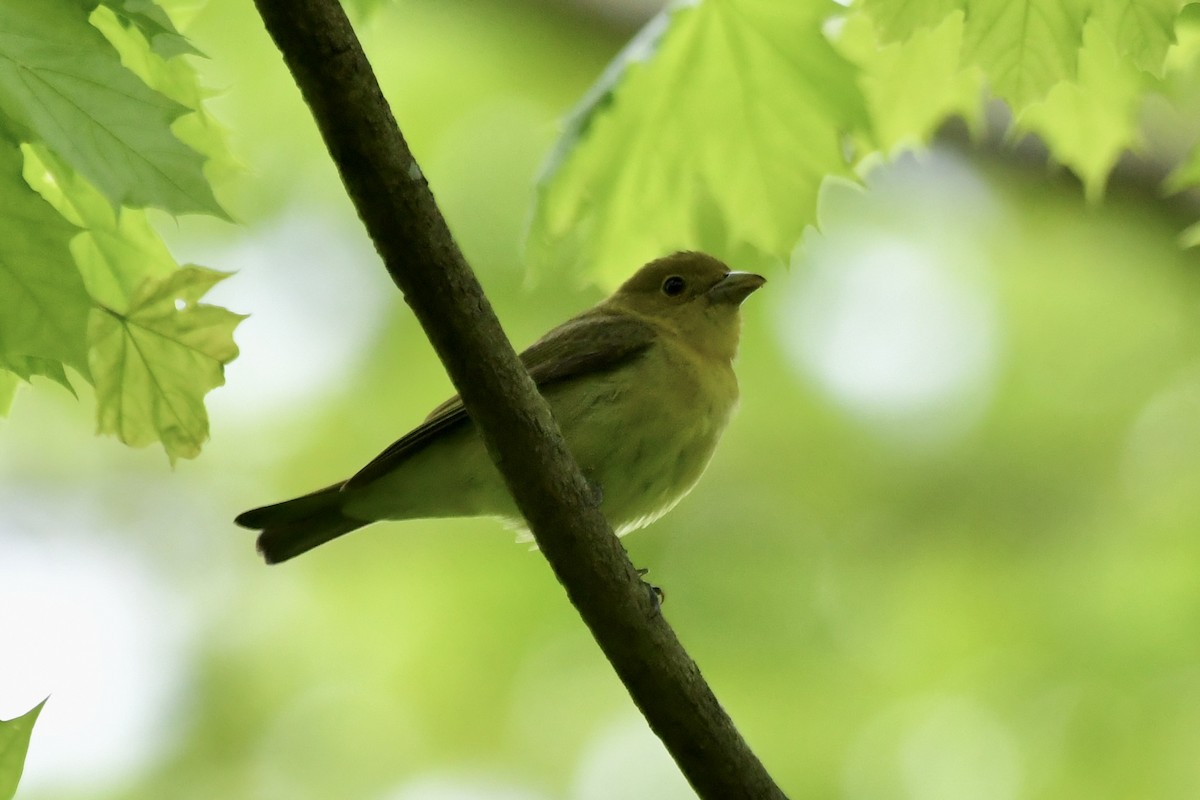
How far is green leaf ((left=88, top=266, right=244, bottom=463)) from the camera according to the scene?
3.58 metres

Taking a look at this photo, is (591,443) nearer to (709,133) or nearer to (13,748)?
(709,133)

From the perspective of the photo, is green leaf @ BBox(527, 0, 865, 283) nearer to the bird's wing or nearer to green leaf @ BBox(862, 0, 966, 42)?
green leaf @ BBox(862, 0, 966, 42)

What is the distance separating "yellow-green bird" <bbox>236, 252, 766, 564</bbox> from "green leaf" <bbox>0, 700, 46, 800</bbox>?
2.11 m

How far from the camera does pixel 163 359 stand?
367cm

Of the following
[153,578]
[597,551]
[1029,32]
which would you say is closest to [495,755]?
[153,578]

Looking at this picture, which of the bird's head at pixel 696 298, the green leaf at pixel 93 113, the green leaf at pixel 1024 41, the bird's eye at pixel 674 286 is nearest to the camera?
the green leaf at pixel 93 113

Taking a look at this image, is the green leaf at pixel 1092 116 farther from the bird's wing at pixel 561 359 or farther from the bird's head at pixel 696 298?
the bird's wing at pixel 561 359

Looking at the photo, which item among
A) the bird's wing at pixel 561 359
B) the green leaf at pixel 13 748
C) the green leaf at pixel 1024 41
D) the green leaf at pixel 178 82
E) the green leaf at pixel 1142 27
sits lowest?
the green leaf at pixel 13 748

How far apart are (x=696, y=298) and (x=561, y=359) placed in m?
1.00

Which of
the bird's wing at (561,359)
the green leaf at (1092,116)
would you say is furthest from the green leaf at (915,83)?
the bird's wing at (561,359)

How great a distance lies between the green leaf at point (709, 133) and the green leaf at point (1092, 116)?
0.99 m

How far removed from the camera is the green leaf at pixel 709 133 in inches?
171

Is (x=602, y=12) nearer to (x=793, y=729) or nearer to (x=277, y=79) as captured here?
(x=277, y=79)

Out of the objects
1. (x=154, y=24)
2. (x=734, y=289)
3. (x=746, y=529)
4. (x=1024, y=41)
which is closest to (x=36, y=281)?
(x=154, y=24)
